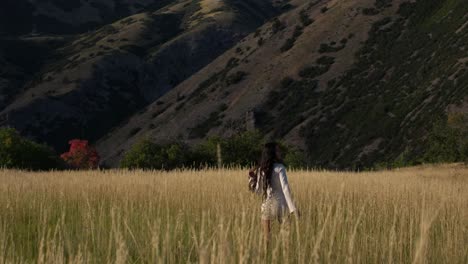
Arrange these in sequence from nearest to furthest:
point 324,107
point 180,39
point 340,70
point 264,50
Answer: point 324,107 < point 340,70 < point 264,50 < point 180,39

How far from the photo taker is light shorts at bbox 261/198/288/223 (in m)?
7.00

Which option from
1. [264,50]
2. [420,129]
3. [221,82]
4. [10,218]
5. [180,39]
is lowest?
[10,218]

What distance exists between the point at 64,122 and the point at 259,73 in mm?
43458

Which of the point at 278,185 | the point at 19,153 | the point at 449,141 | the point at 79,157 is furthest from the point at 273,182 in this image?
the point at 79,157

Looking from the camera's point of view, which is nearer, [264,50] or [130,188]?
[130,188]

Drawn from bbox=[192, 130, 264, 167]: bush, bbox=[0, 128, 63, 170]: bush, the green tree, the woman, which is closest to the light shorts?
the woman

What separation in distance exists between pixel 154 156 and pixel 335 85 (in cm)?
4634

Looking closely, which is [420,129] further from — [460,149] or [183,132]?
[183,132]

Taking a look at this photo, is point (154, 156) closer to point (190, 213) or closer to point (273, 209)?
point (190, 213)

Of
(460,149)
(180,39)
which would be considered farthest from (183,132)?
(180,39)

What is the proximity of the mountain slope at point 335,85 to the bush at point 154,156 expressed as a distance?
78.6ft

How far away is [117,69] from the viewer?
452ft

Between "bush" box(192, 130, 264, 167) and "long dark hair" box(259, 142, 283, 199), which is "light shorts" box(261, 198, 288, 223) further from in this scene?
"bush" box(192, 130, 264, 167)

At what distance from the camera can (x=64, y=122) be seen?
114000 millimetres
